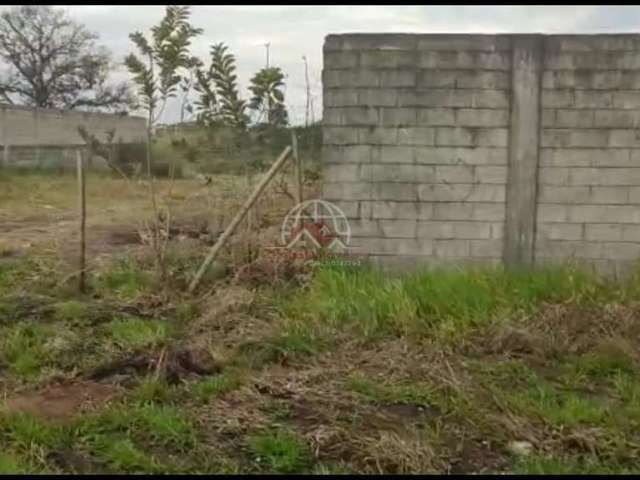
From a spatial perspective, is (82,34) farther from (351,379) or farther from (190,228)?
(351,379)

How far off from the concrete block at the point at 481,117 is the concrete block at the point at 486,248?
0.96 m

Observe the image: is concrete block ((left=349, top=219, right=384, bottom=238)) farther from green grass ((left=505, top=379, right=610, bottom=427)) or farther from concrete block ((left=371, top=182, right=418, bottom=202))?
green grass ((left=505, top=379, right=610, bottom=427))

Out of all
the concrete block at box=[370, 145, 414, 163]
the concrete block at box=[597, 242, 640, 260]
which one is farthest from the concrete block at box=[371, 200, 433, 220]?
the concrete block at box=[597, 242, 640, 260]

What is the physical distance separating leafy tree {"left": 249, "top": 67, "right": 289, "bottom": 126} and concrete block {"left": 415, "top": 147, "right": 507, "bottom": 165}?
4.82 ft

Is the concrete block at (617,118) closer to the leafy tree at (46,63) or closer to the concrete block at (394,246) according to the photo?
the concrete block at (394,246)

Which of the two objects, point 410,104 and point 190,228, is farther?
point 190,228

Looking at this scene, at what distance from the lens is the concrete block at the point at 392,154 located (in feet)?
18.8

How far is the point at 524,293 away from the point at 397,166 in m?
1.49

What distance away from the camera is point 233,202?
7.60 m

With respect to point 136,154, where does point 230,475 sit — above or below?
below

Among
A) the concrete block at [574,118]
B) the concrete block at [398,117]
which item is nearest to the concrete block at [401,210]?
the concrete block at [398,117]

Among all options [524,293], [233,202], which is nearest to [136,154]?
[233,202]

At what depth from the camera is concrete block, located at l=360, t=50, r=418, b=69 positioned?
567 cm

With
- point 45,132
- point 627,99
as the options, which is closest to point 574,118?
point 627,99
